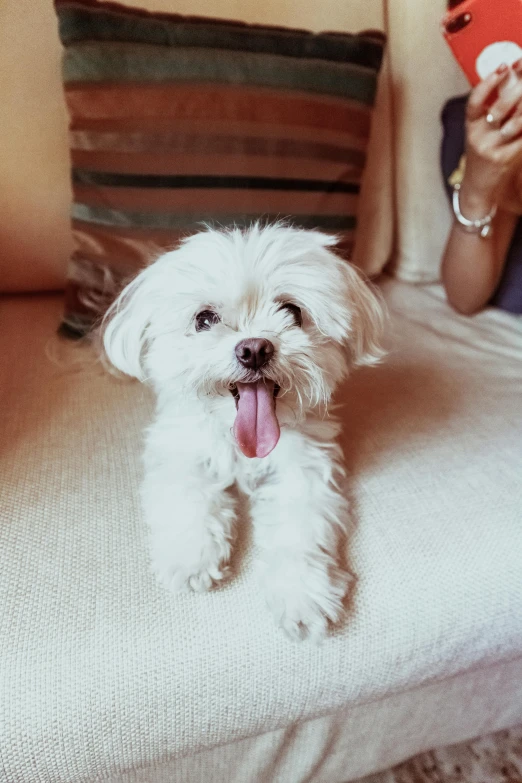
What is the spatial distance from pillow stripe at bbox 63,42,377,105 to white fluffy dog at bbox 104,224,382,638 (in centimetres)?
49

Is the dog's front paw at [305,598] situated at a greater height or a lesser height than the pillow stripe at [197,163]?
lesser

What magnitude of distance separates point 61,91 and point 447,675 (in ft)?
4.38

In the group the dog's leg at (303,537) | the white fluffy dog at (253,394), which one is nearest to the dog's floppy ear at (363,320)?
the white fluffy dog at (253,394)

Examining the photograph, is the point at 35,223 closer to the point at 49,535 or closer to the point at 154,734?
the point at 49,535

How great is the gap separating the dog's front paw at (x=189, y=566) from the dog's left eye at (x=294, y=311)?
1.11 ft

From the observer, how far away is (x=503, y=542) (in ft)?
2.81

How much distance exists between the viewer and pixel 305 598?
2.41 feet

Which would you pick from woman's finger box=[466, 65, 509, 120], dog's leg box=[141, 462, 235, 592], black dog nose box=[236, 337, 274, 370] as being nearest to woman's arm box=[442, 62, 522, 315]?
woman's finger box=[466, 65, 509, 120]

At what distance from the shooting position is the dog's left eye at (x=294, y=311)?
2.79 feet

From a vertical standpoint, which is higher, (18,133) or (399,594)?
(18,133)

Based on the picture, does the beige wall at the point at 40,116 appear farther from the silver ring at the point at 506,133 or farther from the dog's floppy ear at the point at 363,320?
the dog's floppy ear at the point at 363,320

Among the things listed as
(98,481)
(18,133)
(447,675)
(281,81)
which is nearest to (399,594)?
(447,675)

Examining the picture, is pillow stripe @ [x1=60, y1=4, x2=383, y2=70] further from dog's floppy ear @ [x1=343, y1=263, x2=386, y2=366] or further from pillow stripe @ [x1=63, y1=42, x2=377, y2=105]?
dog's floppy ear @ [x1=343, y1=263, x2=386, y2=366]

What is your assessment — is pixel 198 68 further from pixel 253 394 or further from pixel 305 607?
pixel 305 607
